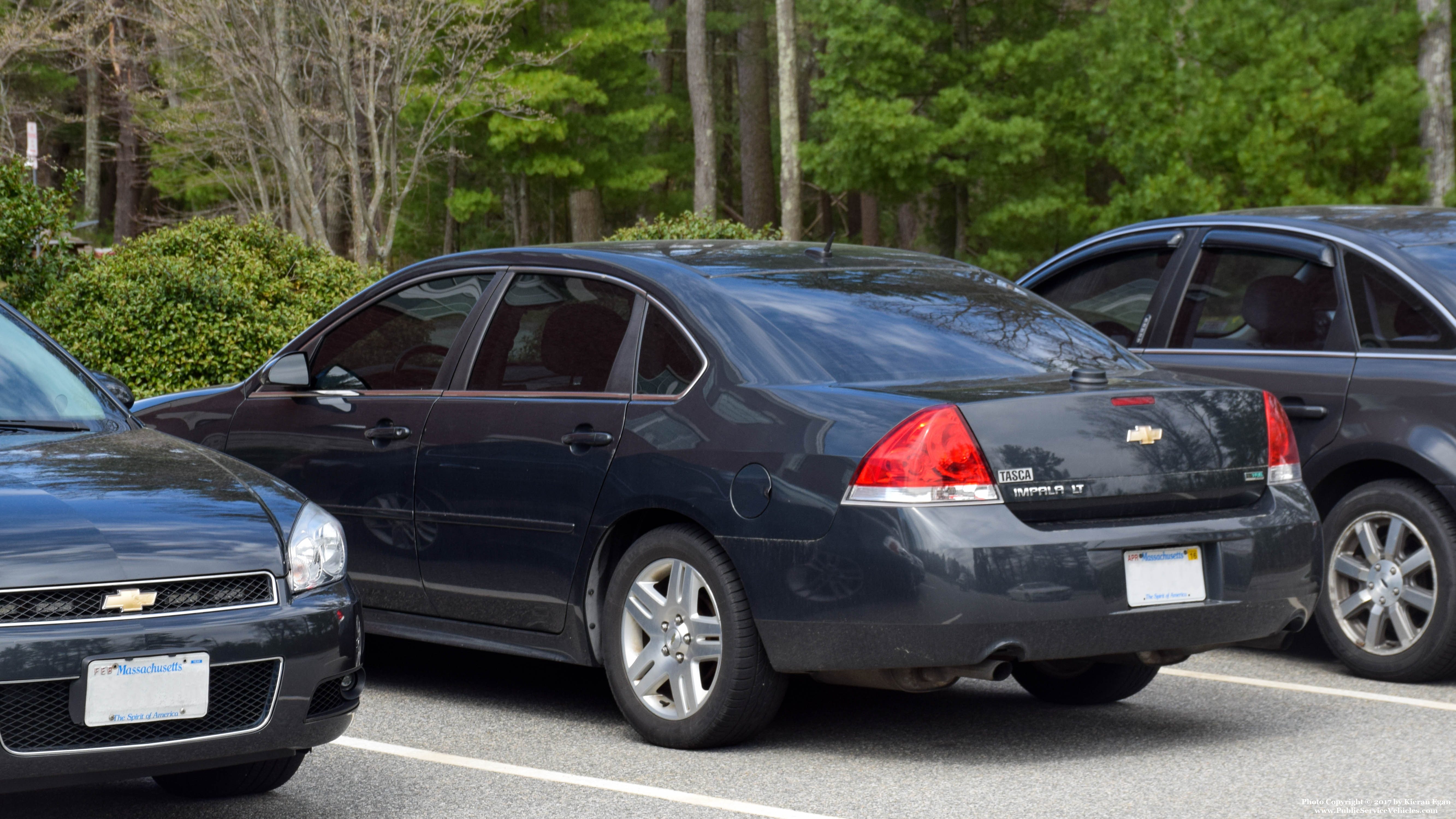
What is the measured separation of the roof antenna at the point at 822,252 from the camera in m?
6.25

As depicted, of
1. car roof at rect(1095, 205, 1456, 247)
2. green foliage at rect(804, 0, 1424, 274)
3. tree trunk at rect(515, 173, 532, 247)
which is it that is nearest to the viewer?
car roof at rect(1095, 205, 1456, 247)

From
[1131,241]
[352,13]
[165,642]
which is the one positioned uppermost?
[352,13]

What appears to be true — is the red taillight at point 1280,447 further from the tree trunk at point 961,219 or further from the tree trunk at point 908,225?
the tree trunk at point 908,225

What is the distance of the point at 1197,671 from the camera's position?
270 inches

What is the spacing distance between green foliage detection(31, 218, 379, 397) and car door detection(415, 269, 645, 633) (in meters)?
7.48

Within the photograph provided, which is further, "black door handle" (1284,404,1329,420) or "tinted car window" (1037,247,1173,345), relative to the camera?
"tinted car window" (1037,247,1173,345)

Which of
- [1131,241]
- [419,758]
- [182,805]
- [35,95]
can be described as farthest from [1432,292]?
[35,95]

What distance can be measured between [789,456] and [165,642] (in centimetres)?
194

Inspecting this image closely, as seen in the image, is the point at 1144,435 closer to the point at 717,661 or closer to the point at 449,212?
the point at 717,661

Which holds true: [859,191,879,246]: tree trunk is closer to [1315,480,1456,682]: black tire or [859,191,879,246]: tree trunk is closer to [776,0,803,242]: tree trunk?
[776,0,803,242]: tree trunk

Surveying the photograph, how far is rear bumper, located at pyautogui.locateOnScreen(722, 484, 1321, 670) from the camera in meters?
4.84

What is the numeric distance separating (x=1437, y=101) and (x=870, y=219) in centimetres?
1721

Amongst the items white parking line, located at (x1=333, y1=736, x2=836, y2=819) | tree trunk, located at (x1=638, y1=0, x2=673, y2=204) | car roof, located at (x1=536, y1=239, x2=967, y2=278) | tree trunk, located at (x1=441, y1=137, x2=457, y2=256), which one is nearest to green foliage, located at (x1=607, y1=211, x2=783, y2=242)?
car roof, located at (x1=536, y1=239, x2=967, y2=278)

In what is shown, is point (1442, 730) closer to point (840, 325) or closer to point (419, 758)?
point (840, 325)
